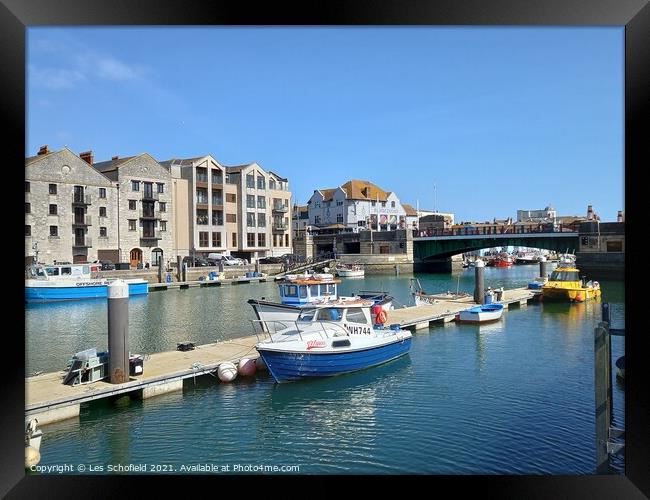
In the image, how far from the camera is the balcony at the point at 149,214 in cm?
4441

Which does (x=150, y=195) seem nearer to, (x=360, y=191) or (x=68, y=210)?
(x=68, y=210)

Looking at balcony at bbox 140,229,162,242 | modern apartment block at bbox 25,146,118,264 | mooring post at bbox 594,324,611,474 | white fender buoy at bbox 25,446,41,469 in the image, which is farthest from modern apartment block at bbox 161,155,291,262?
mooring post at bbox 594,324,611,474

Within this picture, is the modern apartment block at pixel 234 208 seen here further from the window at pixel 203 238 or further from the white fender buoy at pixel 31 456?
the white fender buoy at pixel 31 456

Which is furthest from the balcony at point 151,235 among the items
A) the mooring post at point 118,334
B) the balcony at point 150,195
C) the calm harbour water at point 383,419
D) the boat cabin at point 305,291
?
the mooring post at point 118,334

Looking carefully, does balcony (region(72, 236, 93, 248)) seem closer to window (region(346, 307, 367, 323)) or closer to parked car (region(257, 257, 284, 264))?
parked car (region(257, 257, 284, 264))

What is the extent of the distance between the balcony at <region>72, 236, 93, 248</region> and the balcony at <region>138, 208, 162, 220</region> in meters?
4.77

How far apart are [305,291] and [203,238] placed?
1215 inches

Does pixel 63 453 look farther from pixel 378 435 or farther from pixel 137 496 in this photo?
pixel 378 435

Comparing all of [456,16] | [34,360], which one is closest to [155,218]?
[34,360]

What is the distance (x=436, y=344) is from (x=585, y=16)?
1308 cm

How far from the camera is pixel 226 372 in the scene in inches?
489

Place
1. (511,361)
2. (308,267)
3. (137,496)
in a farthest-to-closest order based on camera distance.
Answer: (308,267) → (511,361) → (137,496)

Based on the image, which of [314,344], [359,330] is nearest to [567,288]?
[359,330]
